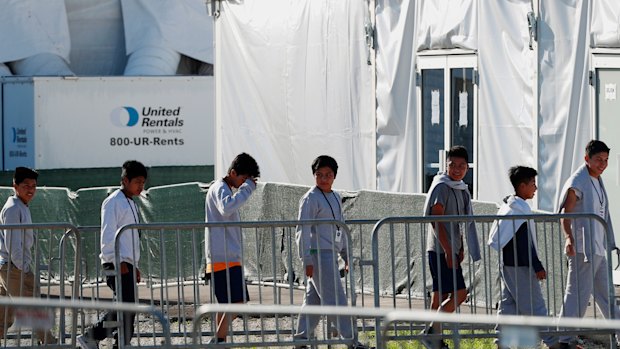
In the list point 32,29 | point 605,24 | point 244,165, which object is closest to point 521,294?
point 244,165

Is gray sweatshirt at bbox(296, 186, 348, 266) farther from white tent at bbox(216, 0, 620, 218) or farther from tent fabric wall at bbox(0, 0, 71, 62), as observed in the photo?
tent fabric wall at bbox(0, 0, 71, 62)

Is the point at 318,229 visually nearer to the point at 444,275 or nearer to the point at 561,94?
the point at 444,275

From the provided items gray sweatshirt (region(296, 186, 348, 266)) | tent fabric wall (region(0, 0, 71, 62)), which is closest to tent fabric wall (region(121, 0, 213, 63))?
tent fabric wall (region(0, 0, 71, 62))

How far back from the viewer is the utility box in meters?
35.5

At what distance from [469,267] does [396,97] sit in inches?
227

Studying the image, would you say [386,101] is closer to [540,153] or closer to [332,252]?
[540,153]

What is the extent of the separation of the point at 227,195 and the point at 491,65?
4.57 metres

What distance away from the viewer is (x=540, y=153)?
1487cm

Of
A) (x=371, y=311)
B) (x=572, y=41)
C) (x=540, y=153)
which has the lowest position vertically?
(x=371, y=311)

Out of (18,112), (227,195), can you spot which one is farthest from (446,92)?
(18,112)

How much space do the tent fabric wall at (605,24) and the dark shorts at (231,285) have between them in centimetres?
451

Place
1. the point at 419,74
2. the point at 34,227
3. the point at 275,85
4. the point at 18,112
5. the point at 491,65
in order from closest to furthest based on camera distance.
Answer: the point at 34,227 → the point at 491,65 → the point at 419,74 → the point at 275,85 → the point at 18,112

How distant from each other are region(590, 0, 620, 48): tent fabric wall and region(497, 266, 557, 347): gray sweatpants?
11.8 ft

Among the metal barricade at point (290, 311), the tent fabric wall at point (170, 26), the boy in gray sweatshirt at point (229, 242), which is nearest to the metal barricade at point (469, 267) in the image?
the metal barricade at point (290, 311)
